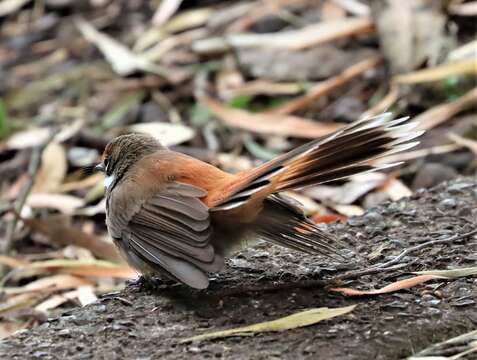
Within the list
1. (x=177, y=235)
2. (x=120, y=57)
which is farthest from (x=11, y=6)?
(x=177, y=235)

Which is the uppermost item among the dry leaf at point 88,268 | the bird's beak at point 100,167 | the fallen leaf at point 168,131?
the bird's beak at point 100,167

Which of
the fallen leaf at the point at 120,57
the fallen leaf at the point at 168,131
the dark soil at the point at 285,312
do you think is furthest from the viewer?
the fallen leaf at the point at 120,57

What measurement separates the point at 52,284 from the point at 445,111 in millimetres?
2839

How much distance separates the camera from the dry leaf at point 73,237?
5.56 m

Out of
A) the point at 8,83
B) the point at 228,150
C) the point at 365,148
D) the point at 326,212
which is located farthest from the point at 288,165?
the point at 8,83

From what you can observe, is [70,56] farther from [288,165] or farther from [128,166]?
[288,165]

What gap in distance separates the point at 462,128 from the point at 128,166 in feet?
8.73

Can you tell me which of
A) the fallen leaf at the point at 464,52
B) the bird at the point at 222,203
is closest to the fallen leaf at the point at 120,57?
the fallen leaf at the point at 464,52

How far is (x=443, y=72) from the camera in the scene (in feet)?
20.9

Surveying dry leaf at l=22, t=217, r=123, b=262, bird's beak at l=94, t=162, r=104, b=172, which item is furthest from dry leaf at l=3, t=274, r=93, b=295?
bird's beak at l=94, t=162, r=104, b=172

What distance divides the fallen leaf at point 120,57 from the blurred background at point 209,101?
2cm

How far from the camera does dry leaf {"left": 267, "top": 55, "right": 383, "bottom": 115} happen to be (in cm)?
684

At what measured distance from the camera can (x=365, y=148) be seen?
3471mm

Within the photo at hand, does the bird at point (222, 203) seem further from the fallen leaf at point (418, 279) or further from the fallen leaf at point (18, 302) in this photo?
the fallen leaf at point (18, 302)
